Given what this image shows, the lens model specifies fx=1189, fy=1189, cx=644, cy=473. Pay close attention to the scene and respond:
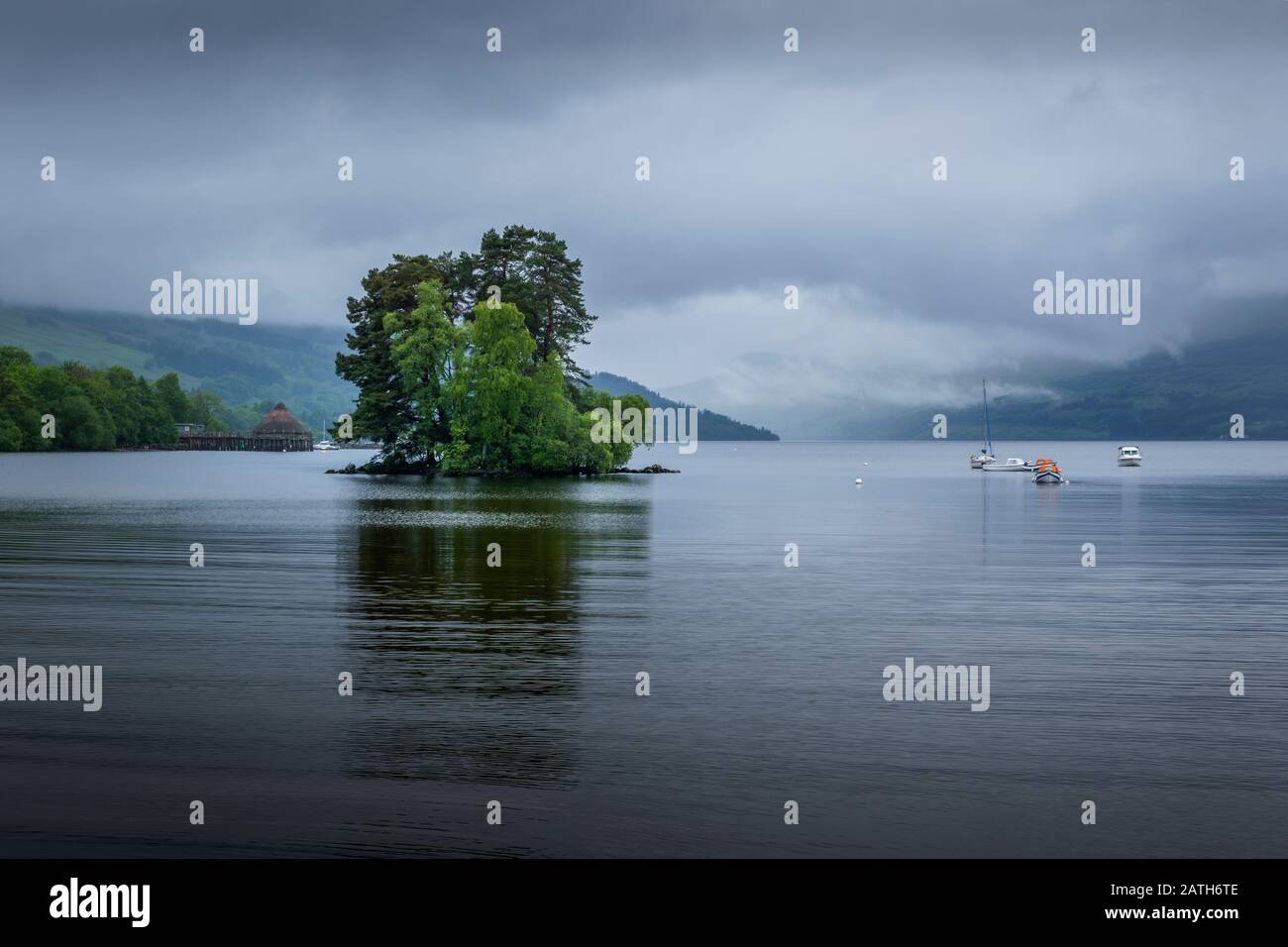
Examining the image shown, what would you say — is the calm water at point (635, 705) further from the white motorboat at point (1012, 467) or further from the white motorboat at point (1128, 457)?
the white motorboat at point (1128, 457)

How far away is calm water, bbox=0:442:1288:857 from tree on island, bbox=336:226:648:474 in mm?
70805

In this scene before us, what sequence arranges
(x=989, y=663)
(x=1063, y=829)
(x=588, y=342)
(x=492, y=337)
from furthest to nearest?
(x=588, y=342)
(x=492, y=337)
(x=989, y=663)
(x=1063, y=829)

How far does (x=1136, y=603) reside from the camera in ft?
100

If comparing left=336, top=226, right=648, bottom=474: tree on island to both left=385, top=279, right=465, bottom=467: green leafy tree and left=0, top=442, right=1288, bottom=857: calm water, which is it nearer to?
left=385, top=279, right=465, bottom=467: green leafy tree

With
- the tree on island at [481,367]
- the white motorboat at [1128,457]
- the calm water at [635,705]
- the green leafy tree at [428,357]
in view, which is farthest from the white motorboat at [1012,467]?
the calm water at [635,705]

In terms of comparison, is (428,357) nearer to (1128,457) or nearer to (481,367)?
(481,367)

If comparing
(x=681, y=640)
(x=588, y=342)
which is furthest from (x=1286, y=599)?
(x=588, y=342)

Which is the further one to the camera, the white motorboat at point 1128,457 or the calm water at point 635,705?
the white motorboat at point 1128,457

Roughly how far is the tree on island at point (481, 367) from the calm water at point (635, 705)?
2788 inches

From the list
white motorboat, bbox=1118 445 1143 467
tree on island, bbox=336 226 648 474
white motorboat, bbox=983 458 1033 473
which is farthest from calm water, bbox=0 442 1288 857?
white motorboat, bbox=1118 445 1143 467

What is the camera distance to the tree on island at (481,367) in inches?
4520

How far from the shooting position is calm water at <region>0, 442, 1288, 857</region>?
1282 centimetres
